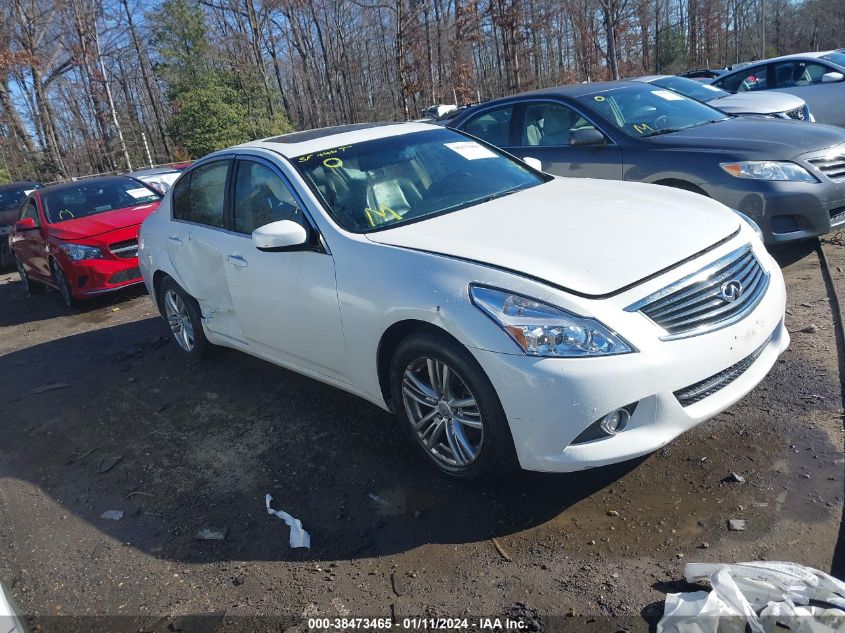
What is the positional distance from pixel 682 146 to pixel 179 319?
178 inches

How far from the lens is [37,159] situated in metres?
29.7

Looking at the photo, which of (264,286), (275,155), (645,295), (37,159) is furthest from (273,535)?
(37,159)

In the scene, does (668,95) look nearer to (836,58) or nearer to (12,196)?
(836,58)

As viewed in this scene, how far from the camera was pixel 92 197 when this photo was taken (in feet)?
30.5

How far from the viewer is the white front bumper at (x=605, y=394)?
269 cm

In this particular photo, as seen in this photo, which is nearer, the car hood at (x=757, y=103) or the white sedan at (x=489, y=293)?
the white sedan at (x=489, y=293)

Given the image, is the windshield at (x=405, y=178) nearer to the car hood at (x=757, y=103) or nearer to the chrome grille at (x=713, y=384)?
the chrome grille at (x=713, y=384)

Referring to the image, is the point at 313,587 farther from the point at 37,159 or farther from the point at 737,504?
the point at 37,159

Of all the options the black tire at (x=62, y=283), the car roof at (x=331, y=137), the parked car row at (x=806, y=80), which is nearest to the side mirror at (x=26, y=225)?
the black tire at (x=62, y=283)

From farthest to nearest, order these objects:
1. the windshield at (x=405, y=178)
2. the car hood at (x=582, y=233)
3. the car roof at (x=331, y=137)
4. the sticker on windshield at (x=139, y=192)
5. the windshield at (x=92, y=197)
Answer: the sticker on windshield at (x=139, y=192) → the windshield at (x=92, y=197) → the car roof at (x=331, y=137) → the windshield at (x=405, y=178) → the car hood at (x=582, y=233)

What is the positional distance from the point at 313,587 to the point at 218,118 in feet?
70.6

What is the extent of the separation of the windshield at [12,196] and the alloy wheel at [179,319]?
10203mm

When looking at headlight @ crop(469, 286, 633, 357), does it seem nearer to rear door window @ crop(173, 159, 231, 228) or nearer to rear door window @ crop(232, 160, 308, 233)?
rear door window @ crop(232, 160, 308, 233)

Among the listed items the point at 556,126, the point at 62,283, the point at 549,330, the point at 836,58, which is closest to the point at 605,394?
the point at 549,330
